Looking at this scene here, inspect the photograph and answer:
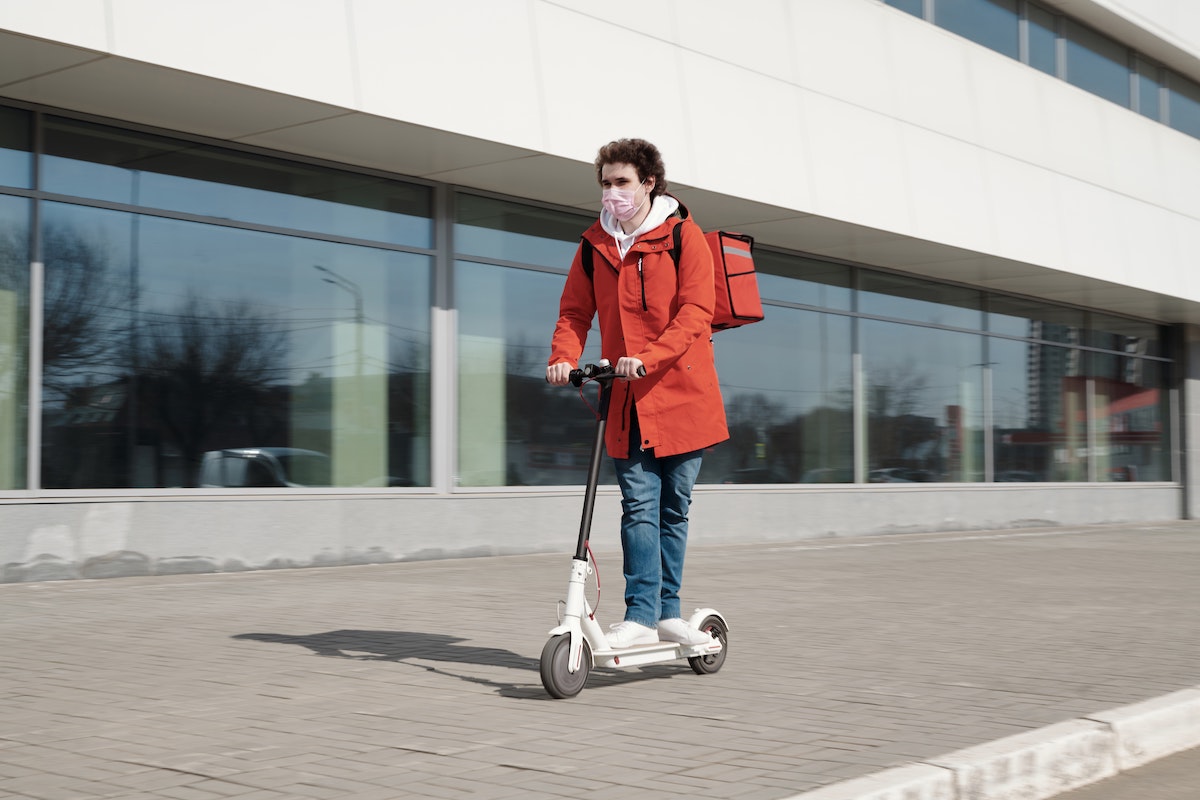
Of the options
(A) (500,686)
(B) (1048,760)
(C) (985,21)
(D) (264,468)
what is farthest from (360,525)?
(C) (985,21)

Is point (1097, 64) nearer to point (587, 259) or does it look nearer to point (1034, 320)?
point (1034, 320)

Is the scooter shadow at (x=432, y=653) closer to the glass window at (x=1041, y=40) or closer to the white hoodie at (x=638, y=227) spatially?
the white hoodie at (x=638, y=227)

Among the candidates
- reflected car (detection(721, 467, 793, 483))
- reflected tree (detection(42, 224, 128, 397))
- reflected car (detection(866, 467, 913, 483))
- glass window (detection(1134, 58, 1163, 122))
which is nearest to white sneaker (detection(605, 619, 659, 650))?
reflected tree (detection(42, 224, 128, 397))

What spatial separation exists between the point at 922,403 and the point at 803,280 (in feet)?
10.6

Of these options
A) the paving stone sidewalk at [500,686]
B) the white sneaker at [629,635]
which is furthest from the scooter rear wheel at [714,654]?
the white sneaker at [629,635]

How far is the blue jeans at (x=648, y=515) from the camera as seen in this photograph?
546 cm

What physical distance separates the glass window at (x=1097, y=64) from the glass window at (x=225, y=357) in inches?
519

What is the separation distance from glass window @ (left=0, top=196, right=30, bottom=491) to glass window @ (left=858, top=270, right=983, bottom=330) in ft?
38.7

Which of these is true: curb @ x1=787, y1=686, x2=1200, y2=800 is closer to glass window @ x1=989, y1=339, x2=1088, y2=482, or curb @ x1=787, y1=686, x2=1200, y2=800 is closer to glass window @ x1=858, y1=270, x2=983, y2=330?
glass window @ x1=858, y1=270, x2=983, y2=330

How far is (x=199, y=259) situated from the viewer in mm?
11445

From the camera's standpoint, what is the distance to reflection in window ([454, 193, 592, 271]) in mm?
13773

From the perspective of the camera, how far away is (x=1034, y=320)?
74.5ft

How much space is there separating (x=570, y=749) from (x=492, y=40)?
8918 millimetres

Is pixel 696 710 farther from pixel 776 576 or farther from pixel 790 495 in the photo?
pixel 790 495
